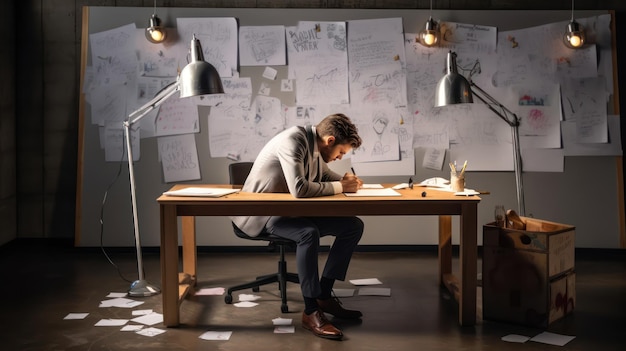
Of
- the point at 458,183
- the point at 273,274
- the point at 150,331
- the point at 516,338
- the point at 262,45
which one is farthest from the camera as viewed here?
the point at 262,45

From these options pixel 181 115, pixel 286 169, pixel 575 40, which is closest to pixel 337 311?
pixel 286 169

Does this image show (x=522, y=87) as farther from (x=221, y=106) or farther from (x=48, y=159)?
(x=48, y=159)

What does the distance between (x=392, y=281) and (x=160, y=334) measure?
178 cm

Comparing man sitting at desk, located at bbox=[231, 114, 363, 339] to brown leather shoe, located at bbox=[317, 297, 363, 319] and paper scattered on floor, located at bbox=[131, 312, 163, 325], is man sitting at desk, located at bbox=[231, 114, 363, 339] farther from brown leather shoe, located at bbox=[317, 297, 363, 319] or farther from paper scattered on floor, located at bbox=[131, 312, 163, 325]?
paper scattered on floor, located at bbox=[131, 312, 163, 325]

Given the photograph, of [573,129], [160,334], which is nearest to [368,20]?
[573,129]

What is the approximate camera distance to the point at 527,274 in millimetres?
3678

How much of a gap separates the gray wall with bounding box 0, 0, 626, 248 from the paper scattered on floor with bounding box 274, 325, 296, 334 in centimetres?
294

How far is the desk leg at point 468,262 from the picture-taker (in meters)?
3.71

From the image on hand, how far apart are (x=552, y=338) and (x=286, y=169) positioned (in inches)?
63.1

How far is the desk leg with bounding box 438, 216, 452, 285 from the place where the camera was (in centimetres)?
459

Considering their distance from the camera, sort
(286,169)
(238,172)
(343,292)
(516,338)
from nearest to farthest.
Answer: (516,338) < (286,169) < (343,292) < (238,172)

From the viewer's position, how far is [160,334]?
3.60 metres

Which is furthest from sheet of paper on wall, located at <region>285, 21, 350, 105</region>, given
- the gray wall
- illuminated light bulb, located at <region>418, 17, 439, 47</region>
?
illuminated light bulb, located at <region>418, 17, 439, 47</region>

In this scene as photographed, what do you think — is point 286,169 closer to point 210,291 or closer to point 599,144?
point 210,291
